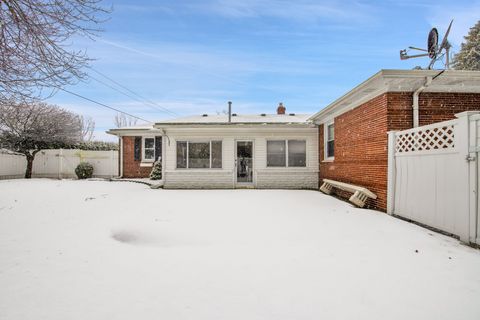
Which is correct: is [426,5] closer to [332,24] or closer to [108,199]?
[332,24]

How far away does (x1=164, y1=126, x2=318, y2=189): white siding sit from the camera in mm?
13062

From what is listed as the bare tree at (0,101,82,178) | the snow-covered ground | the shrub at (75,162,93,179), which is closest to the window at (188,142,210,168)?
the snow-covered ground

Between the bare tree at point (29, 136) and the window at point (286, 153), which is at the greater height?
the bare tree at point (29, 136)

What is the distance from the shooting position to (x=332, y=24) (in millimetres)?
10844

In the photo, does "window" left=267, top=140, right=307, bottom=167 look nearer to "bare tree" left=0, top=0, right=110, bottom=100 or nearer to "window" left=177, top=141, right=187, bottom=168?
"window" left=177, top=141, right=187, bottom=168

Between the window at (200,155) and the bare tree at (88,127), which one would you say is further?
the bare tree at (88,127)

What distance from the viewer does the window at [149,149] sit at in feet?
58.1

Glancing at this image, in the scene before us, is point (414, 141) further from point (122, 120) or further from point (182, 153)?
point (122, 120)

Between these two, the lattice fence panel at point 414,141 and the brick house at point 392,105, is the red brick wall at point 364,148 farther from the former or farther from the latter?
the lattice fence panel at point 414,141

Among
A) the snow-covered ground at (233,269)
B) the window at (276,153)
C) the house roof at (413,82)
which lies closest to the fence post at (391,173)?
the snow-covered ground at (233,269)

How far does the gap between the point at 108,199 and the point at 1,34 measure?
649 cm

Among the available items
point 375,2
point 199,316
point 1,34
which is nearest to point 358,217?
point 199,316

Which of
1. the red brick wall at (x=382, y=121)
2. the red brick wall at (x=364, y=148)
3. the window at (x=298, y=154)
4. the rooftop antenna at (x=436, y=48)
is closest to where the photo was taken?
the red brick wall at (x=382, y=121)

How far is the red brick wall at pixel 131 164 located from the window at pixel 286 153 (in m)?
9.11
